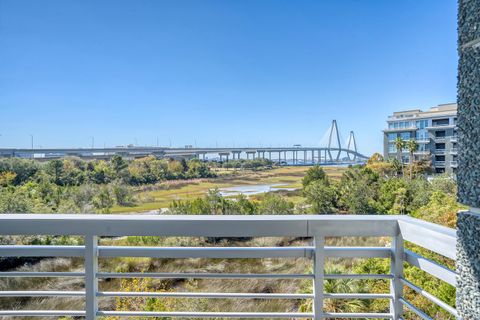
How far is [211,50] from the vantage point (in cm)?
1068

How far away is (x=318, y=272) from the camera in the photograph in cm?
123

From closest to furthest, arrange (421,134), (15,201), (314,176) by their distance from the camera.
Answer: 1. (15,201)
2. (314,176)
3. (421,134)

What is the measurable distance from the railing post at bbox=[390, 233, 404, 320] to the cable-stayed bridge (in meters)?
5.54

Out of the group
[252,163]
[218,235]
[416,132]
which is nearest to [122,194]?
[252,163]

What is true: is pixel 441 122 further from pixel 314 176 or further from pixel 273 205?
pixel 273 205

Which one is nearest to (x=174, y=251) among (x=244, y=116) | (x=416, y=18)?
(x=416, y=18)

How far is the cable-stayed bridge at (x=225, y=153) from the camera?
220 inches

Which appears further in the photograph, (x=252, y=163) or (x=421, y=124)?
(x=421, y=124)

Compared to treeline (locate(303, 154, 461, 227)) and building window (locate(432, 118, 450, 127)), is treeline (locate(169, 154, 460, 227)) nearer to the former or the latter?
treeline (locate(303, 154, 461, 227))

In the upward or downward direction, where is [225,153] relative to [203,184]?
upward

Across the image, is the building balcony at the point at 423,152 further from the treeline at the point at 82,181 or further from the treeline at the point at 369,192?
the treeline at the point at 82,181

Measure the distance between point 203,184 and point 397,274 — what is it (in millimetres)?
6591

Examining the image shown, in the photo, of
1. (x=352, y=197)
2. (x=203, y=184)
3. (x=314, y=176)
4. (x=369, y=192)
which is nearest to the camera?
(x=203, y=184)

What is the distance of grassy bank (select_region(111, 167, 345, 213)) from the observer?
264 inches
